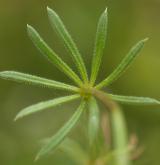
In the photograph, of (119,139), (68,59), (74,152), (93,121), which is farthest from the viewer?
(68,59)

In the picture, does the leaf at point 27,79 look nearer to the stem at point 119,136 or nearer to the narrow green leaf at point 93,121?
the narrow green leaf at point 93,121

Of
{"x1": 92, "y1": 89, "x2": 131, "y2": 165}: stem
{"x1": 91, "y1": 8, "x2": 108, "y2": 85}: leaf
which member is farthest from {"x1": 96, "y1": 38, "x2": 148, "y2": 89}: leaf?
{"x1": 92, "y1": 89, "x2": 131, "y2": 165}: stem

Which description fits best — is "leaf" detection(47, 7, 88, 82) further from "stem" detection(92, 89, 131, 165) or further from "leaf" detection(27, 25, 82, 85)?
"stem" detection(92, 89, 131, 165)

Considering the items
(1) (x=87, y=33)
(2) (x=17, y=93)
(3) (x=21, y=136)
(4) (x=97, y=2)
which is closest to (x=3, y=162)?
(3) (x=21, y=136)

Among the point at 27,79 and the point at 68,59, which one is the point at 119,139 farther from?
the point at 68,59

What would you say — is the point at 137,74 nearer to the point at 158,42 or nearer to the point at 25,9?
the point at 158,42

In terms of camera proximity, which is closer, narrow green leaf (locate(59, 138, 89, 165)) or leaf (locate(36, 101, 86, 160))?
leaf (locate(36, 101, 86, 160))

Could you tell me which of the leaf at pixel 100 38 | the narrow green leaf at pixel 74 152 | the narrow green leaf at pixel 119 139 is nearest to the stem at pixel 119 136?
the narrow green leaf at pixel 119 139

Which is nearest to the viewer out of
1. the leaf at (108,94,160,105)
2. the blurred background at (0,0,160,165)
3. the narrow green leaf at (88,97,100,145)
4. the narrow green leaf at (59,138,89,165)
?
the narrow green leaf at (88,97,100,145)

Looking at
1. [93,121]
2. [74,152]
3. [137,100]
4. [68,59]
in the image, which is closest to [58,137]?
[93,121]
